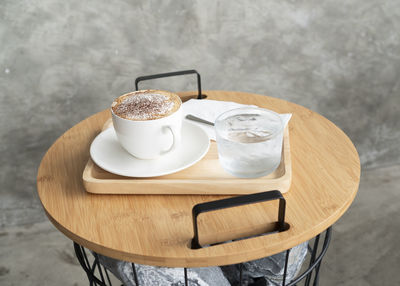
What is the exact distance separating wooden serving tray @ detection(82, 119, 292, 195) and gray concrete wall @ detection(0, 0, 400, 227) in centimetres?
81

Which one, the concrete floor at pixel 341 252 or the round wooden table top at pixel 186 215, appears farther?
the concrete floor at pixel 341 252

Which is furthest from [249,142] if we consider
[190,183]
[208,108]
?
[208,108]

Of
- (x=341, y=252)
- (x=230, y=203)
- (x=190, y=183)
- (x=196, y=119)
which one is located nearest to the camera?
(x=230, y=203)

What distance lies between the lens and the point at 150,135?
78 cm

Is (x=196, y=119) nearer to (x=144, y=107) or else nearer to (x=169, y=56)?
(x=144, y=107)

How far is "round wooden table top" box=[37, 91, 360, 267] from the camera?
0.67 m

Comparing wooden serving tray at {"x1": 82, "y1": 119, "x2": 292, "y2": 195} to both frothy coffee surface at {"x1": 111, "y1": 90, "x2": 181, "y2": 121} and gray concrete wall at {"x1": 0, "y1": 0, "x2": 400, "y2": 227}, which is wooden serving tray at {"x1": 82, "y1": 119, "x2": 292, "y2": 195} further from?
gray concrete wall at {"x1": 0, "y1": 0, "x2": 400, "y2": 227}

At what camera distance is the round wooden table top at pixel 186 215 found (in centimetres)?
67

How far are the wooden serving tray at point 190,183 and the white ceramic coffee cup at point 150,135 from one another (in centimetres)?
5

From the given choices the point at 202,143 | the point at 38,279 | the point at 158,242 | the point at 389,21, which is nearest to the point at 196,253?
the point at 158,242

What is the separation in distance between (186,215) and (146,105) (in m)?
0.22

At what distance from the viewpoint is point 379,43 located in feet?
5.74

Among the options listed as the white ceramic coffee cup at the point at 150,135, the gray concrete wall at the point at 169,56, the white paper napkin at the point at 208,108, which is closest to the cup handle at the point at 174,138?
the white ceramic coffee cup at the point at 150,135

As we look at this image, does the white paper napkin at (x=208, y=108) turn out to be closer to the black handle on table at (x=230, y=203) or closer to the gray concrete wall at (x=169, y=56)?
the black handle on table at (x=230, y=203)
